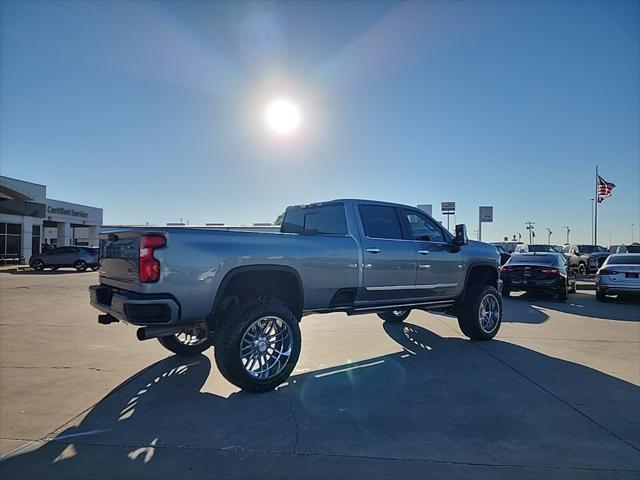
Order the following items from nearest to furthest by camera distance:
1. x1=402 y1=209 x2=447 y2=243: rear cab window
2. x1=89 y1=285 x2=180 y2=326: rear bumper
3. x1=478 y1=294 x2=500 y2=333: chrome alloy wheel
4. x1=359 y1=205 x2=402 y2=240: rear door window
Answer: x1=89 y1=285 x2=180 y2=326: rear bumper < x1=359 y1=205 x2=402 y2=240: rear door window < x1=402 y1=209 x2=447 y2=243: rear cab window < x1=478 y1=294 x2=500 y2=333: chrome alloy wheel

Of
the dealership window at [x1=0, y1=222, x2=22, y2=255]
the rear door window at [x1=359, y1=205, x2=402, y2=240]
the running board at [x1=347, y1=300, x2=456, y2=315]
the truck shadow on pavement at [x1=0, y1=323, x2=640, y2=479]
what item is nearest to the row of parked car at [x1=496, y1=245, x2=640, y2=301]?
the running board at [x1=347, y1=300, x2=456, y2=315]

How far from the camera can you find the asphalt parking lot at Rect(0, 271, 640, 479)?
3080 mm

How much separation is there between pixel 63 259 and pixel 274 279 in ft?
86.4

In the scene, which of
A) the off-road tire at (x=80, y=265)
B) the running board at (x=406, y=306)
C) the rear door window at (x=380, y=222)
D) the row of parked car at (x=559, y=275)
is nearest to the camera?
the running board at (x=406, y=306)

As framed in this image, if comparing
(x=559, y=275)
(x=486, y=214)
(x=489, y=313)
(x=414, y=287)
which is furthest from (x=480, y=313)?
(x=486, y=214)

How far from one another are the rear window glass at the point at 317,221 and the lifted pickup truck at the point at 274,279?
0.7 inches

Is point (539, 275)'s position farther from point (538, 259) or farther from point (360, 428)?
point (360, 428)

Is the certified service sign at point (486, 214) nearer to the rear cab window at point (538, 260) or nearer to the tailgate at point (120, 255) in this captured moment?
the rear cab window at point (538, 260)

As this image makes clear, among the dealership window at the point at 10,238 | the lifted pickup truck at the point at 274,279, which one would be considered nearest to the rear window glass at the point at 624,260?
the lifted pickup truck at the point at 274,279

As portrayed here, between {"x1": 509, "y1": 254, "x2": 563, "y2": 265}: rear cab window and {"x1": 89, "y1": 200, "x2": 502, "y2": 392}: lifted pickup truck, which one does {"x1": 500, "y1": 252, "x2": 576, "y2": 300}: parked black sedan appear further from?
{"x1": 89, "y1": 200, "x2": 502, "y2": 392}: lifted pickup truck

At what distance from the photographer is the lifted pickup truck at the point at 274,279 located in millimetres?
3971

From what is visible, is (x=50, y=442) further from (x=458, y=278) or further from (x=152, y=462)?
(x=458, y=278)

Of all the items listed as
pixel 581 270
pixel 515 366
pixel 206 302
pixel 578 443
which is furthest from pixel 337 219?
pixel 581 270

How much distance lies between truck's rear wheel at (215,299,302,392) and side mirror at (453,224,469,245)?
3.18 metres
